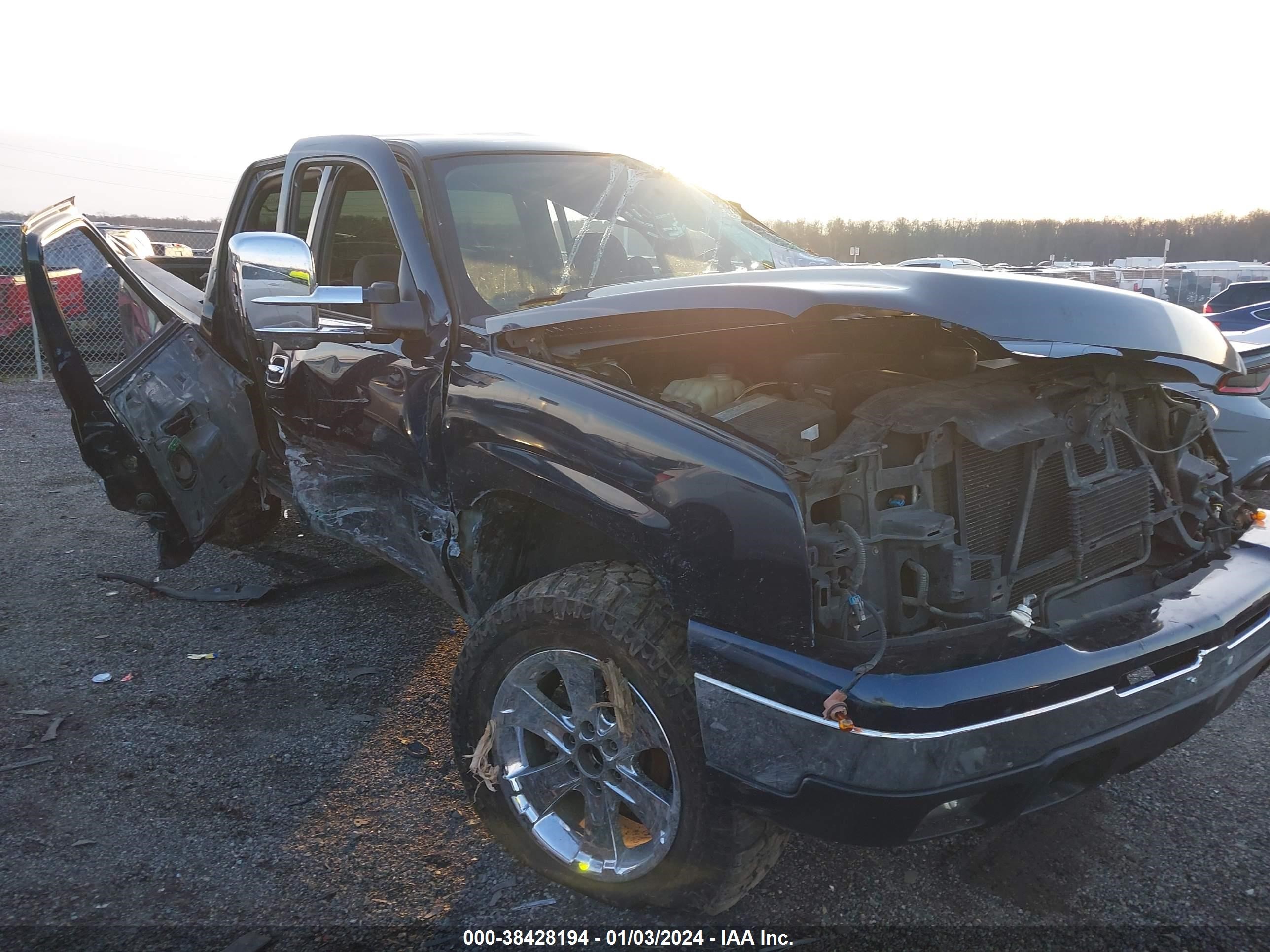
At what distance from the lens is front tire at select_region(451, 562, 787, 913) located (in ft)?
6.98

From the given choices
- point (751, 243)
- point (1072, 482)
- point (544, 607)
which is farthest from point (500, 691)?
point (751, 243)

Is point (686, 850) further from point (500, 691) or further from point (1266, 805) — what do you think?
point (1266, 805)

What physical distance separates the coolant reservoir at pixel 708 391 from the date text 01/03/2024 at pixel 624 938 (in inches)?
53.6

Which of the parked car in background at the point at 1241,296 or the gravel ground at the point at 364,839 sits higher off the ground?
the parked car in background at the point at 1241,296

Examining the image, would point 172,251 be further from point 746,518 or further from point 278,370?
point 746,518

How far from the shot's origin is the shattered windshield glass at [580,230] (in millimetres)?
3004

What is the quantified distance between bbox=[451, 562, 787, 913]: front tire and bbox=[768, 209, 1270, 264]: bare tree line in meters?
15.8

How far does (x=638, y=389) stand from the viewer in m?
2.34

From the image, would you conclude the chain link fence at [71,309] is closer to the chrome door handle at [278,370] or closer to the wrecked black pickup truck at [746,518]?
the chrome door handle at [278,370]

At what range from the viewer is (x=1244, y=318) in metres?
7.88

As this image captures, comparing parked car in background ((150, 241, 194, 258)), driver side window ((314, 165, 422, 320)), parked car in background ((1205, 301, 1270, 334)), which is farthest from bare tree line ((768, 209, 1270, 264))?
driver side window ((314, 165, 422, 320))

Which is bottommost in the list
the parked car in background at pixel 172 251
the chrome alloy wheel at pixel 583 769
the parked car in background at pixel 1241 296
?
the chrome alloy wheel at pixel 583 769

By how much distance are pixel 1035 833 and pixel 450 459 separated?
2087mm

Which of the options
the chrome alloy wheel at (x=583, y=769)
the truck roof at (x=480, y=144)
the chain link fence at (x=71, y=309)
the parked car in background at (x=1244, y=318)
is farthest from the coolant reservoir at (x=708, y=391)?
the chain link fence at (x=71, y=309)
